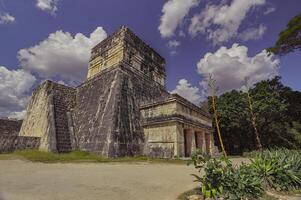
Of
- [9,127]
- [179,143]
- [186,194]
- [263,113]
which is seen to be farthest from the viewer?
[263,113]

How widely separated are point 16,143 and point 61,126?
299cm

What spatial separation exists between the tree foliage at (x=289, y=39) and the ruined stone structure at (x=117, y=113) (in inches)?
310

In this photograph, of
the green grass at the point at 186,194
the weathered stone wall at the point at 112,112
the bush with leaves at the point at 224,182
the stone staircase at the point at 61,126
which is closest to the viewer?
the bush with leaves at the point at 224,182

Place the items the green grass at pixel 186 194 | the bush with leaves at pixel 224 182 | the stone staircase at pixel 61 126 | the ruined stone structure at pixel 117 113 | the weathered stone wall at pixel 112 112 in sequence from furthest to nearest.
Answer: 1. the stone staircase at pixel 61 126
2. the ruined stone structure at pixel 117 113
3. the weathered stone wall at pixel 112 112
4. the green grass at pixel 186 194
5. the bush with leaves at pixel 224 182

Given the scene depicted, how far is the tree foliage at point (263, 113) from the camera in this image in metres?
23.0

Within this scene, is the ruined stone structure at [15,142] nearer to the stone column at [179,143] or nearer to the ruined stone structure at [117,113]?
the ruined stone structure at [117,113]

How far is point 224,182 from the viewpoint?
4.22 m

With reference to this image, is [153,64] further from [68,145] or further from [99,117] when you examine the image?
[68,145]

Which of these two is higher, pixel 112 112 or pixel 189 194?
pixel 112 112

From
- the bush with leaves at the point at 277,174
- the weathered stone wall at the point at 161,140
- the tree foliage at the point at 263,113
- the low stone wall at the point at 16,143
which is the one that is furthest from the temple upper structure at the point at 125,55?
the bush with leaves at the point at 277,174

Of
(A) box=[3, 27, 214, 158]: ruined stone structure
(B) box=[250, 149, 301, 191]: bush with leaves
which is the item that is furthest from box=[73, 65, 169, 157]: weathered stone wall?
(B) box=[250, 149, 301, 191]: bush with leaves

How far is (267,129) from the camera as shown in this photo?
2414 centimetres

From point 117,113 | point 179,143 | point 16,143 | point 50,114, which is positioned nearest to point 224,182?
point 179,143

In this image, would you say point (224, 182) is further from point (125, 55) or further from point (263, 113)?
point (263, 113)
